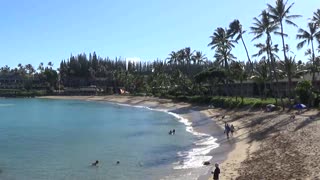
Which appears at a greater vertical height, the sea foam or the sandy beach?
the sandy beach

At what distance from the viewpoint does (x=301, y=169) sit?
23.9 metres

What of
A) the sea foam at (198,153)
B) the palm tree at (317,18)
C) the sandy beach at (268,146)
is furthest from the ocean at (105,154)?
the palm tree at (317,18)

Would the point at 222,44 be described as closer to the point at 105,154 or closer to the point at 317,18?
the point at 317,18

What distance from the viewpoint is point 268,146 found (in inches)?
1377

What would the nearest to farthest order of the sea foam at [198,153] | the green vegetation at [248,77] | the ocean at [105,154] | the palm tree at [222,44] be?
the ocean at [105,154] → the sea foam at [198,153] → the green vegetation at [248,77] → the palm tree at [222,44]

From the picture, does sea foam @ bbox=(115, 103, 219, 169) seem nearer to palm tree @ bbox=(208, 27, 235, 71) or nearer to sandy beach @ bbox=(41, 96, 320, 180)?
sandy beach @ bbox=(41, 96, 320, 180)

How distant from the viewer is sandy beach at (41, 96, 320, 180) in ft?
81.9

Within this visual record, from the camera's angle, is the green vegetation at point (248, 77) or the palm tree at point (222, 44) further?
the palm tree at point (222, 44)

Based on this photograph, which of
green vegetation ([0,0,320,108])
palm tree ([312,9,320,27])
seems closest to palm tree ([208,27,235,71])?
green vegetation ([0,0,320,108])

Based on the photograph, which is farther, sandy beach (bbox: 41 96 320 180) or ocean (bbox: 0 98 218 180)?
ocean (bbox: 0 98 218 180)

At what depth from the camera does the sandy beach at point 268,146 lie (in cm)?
2495

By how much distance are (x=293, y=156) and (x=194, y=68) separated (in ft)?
540

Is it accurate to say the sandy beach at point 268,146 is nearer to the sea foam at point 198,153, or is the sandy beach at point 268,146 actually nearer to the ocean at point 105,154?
the sea foam at point 198,153

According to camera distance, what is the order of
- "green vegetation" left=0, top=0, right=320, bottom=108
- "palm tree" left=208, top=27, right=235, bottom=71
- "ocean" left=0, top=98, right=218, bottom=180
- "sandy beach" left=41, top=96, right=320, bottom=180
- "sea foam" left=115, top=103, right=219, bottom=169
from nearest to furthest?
"sandy beach" left=41, top=96, right=320, bottom=180 → "ocean" left=0, top=98, right=218, bottom=180 → "sea foam" left=115, top=103, right=219, bottom=169 → "green vegetation" left=0, top=0, right=320, bottom=108 → "palm tree" left=208, top=27, right=235, bottom=71
